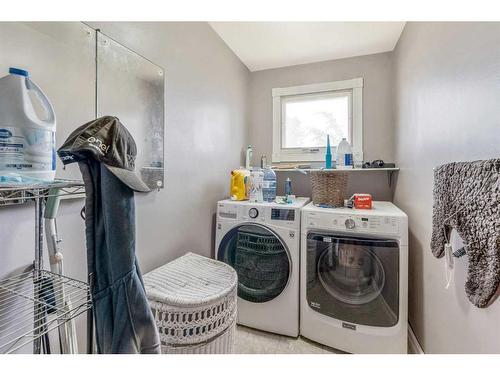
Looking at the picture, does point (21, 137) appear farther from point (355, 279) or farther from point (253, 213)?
point (355, 279)

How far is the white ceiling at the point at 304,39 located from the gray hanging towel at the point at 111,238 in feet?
5.21

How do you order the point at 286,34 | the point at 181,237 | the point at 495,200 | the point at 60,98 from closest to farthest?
the point at 495,200
the point at 60,98
the point at 181,237
the point at 286,34

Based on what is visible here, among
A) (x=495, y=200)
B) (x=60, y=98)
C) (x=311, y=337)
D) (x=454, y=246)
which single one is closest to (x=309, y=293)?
(x=311, y=337)

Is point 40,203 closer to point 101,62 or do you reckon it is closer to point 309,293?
point 101,62

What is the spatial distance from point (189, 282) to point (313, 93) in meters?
2.10

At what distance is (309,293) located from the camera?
1547 millimetres

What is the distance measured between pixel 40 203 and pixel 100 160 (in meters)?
0.36

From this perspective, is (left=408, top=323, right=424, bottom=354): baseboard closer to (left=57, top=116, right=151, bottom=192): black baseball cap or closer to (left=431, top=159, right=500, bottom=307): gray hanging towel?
(left=431, top=159, right=500, bottom=307): gray hanging towel

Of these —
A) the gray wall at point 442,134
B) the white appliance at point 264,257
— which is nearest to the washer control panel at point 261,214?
the white appliance at point 264,257

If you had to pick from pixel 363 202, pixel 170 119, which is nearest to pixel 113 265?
pixel 170 119

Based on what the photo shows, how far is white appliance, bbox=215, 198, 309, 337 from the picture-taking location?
1.55 m

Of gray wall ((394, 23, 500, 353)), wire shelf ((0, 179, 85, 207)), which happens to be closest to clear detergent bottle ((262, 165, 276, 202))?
gray wall ((394, 23, 500, 353))

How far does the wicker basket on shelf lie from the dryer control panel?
246 mm

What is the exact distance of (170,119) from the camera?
1391mm
